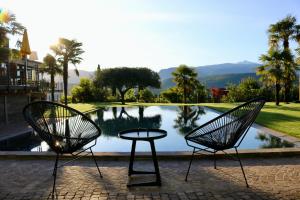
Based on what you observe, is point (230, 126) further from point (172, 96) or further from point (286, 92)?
point (172, 96)

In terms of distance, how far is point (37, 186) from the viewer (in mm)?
3969

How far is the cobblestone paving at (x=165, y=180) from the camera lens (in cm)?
361

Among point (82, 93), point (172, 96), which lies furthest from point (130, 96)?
point (172, 96)

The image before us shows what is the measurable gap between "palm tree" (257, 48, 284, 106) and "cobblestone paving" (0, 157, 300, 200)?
16.6 m

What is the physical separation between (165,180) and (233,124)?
1.18 metres

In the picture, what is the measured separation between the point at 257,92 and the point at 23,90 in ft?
65.5

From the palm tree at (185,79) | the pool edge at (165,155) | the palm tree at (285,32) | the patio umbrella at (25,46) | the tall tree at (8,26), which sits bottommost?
the pool edge at (165,155)

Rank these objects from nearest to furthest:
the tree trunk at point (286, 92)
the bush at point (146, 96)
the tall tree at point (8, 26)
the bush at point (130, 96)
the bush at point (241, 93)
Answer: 1. the tall tree at point (8, 26)
2. the tree trunk at point (286, 92)
3. the bush at point (241, 93)
4. the bush at point (146, 96)
5. the bush at point (130, 96)

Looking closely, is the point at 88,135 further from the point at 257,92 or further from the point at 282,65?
the point at 257,92

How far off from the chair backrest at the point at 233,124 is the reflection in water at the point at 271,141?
3.32m

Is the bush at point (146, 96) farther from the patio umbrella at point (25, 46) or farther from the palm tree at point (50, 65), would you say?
the patio umbrella at point (25, 46)

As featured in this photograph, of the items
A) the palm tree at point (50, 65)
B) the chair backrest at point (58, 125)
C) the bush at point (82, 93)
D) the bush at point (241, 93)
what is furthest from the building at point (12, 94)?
the bush at point (241, 93)

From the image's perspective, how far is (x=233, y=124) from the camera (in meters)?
4.01

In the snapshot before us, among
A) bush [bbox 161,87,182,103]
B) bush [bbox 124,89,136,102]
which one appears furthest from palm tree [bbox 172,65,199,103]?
bush [bbox 124,89,136,102]
